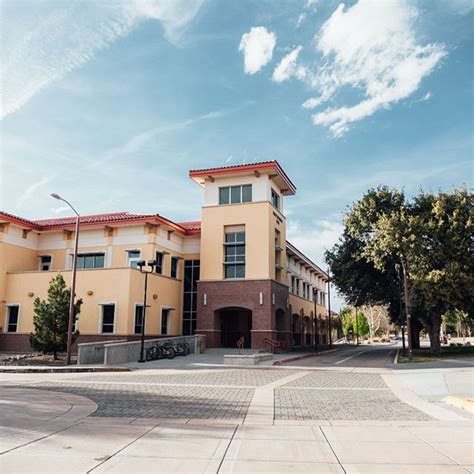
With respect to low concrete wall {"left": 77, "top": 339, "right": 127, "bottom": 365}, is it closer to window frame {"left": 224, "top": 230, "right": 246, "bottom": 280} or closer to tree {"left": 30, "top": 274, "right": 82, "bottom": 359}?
tree {"left": 30, "top": 274, "right": 82, "bottom": 359}

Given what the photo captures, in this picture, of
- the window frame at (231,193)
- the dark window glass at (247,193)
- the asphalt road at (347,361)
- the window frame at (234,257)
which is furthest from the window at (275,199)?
the asphalt road at (347,361)

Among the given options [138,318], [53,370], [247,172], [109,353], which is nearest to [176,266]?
[138,318]

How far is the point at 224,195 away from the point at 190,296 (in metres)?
8.48

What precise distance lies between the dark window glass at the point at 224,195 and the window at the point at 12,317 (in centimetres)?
1636

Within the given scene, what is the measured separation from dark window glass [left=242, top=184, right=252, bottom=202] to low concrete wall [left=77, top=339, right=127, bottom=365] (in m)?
15.7

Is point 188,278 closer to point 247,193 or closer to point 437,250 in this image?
point 247,193

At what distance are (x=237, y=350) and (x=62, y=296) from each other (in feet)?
41.4

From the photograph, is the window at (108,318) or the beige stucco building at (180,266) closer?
the window at (108,318)

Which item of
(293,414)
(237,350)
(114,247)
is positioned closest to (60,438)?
(293,414)

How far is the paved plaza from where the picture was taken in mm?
5840

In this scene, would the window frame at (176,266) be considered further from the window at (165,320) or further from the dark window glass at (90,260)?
the dark window glass at (90,260)

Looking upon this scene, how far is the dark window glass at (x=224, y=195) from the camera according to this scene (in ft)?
116

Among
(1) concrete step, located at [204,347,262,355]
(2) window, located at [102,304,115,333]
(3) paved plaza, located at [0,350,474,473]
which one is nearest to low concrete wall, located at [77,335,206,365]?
(2) window, located at [102,304,115,333]

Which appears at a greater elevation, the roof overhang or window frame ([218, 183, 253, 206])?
the roof overhang
